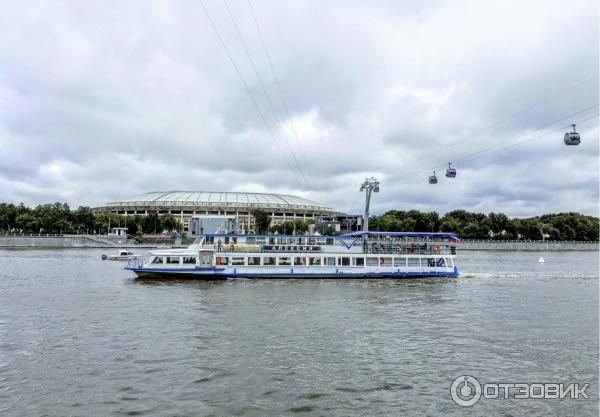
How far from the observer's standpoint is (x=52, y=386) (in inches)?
711

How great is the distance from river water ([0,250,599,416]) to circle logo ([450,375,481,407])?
0.30 m

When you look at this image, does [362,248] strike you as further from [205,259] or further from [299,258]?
[205,259]

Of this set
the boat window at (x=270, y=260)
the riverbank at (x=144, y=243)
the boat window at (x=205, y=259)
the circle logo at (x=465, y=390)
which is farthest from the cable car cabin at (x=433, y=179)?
the riverbank at (x=144, y=243)


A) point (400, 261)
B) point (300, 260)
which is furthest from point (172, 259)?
point (400, 261)

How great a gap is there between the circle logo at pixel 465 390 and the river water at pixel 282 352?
30 cm

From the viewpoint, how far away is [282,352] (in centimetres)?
2302

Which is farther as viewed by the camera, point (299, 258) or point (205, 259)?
point (299, 258)

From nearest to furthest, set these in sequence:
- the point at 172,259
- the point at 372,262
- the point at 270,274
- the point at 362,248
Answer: the point at 172,259 → the point at 270,274 → the point at 372,262 → the point at 362,248

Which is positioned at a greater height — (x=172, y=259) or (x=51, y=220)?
(x=51, y=220)

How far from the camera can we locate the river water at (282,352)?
55.1 feet

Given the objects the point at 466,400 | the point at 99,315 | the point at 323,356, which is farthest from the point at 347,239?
the point at 466,400

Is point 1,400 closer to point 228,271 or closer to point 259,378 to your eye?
point 259,378

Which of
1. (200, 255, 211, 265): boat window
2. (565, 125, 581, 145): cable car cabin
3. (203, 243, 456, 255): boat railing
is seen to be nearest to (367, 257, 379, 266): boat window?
(203, 243, 456, 255): boat railing

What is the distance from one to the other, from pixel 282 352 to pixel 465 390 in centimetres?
826
